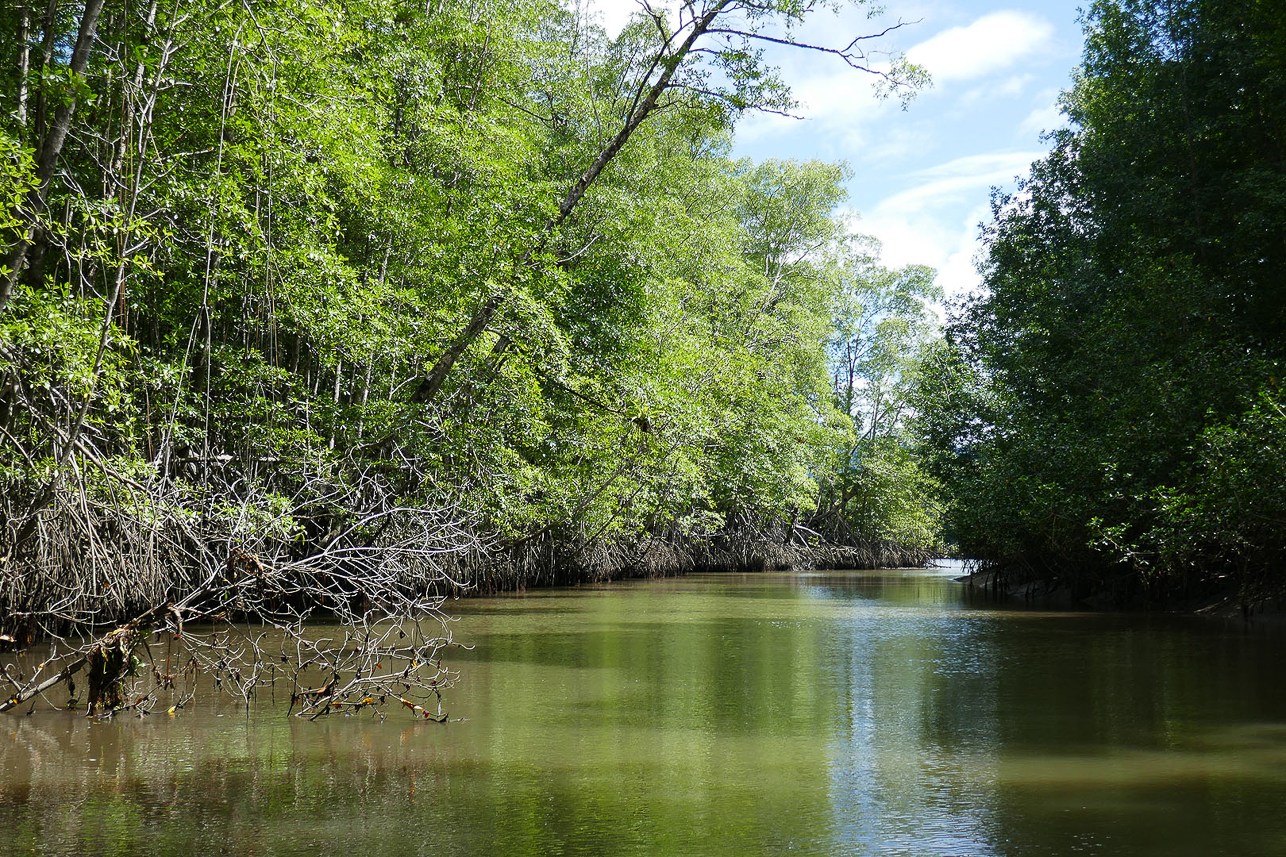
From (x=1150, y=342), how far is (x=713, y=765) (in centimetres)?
1283

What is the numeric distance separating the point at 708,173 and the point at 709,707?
2089 cm

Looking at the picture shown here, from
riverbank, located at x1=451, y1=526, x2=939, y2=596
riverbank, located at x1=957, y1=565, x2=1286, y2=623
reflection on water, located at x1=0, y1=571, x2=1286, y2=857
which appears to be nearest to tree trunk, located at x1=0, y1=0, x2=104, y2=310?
reflection on water, located at x1=0, y1=571, x2=1286, y2=857

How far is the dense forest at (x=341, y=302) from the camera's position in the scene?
26.7 ft

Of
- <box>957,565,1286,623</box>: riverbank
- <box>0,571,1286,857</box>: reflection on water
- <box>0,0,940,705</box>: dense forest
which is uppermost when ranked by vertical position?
<box>0,0,940,705</box>: dense forest

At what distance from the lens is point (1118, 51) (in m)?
18.4

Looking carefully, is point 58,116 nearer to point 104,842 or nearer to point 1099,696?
point 104,842

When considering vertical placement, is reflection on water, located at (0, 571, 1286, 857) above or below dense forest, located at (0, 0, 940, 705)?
below

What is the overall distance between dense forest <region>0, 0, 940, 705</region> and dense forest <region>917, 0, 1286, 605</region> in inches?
221

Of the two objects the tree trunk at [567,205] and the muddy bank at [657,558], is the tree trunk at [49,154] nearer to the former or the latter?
the tree trunk at [567,205]

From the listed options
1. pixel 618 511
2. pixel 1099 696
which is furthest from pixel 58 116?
pixel 618 511

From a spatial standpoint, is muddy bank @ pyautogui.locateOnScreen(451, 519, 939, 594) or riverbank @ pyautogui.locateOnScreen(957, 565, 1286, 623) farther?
muddy bank @ pyautogui.locateOnScreen(451, 519, 939, 594)

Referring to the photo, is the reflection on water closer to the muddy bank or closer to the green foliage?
the green foliage

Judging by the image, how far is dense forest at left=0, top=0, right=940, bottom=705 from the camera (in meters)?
8.12

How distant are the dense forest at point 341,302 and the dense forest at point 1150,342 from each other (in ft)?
18.4
